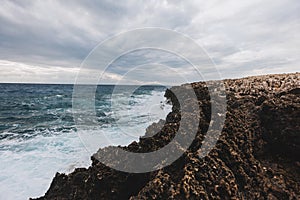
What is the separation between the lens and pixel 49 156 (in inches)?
294

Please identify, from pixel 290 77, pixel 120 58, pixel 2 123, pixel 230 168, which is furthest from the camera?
pixel 2 123

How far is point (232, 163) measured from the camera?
2.75 meters

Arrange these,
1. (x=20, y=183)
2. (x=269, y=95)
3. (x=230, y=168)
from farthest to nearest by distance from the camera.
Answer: (x=20, y=183)
(x=269, y=95)
(x=230, y=168)

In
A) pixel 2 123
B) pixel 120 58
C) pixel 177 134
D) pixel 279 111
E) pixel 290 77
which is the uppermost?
pixel 120 58

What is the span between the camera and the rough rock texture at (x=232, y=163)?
2455 millimetres

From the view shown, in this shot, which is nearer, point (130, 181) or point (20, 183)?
point (130, 181)

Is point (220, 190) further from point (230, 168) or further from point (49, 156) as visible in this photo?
point (49, 156)

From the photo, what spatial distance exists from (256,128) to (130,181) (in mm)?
2076

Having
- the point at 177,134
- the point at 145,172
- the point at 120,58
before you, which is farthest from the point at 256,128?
the point at 120,58

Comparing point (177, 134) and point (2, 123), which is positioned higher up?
point (177, 134)

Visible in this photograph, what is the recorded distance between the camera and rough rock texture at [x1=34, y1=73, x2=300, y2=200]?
96.7 inches

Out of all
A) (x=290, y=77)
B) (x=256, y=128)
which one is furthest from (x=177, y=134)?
(x=290, y=77)

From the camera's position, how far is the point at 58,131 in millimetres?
11219

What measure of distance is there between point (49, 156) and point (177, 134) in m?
6.16
